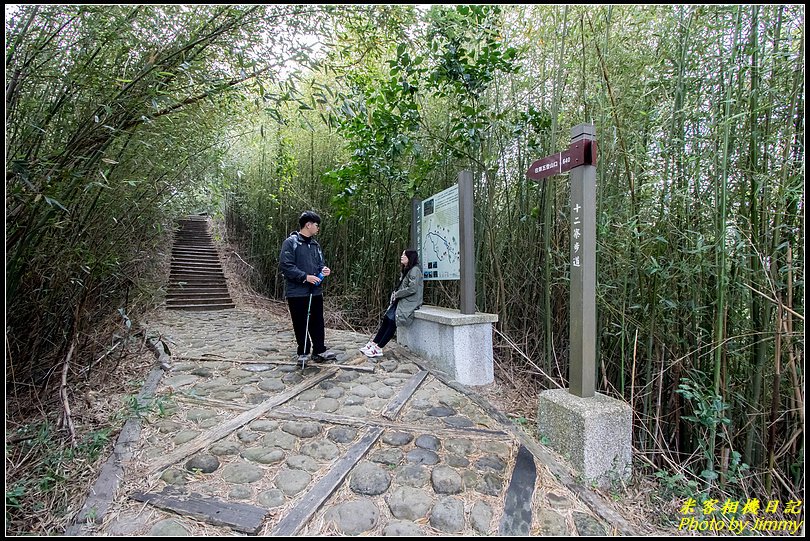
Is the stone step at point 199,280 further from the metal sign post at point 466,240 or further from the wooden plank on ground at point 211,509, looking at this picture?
the wooden plank on ground at point 211,509

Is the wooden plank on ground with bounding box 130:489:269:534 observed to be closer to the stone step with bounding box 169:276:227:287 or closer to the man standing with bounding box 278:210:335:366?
the man standing with bounding box 278:210:335:366

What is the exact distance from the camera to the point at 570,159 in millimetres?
2115

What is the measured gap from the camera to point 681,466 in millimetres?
2012

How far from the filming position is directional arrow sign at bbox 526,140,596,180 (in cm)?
205

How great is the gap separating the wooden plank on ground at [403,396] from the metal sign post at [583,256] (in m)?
1.13

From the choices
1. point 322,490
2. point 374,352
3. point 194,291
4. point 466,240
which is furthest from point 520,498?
point 194,291

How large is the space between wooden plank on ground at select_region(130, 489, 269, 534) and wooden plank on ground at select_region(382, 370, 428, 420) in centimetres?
105

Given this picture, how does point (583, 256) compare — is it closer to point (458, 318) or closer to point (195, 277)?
point (458, 318)

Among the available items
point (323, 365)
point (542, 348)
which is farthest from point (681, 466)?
point (323, 365)

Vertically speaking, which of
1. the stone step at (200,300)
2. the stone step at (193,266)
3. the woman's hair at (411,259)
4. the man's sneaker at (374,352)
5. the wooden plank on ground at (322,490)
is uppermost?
the woman's hair at (411,259)

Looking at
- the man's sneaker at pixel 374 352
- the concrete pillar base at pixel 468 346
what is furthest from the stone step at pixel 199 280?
the concrete pillar base at pixel 468 346

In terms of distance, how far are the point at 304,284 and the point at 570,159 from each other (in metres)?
2.43

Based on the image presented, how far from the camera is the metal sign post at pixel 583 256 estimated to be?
206 cm

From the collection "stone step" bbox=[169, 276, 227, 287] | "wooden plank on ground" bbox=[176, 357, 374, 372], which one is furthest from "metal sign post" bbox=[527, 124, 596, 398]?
"stone step" bbox=[169, 276, 227, 287]
